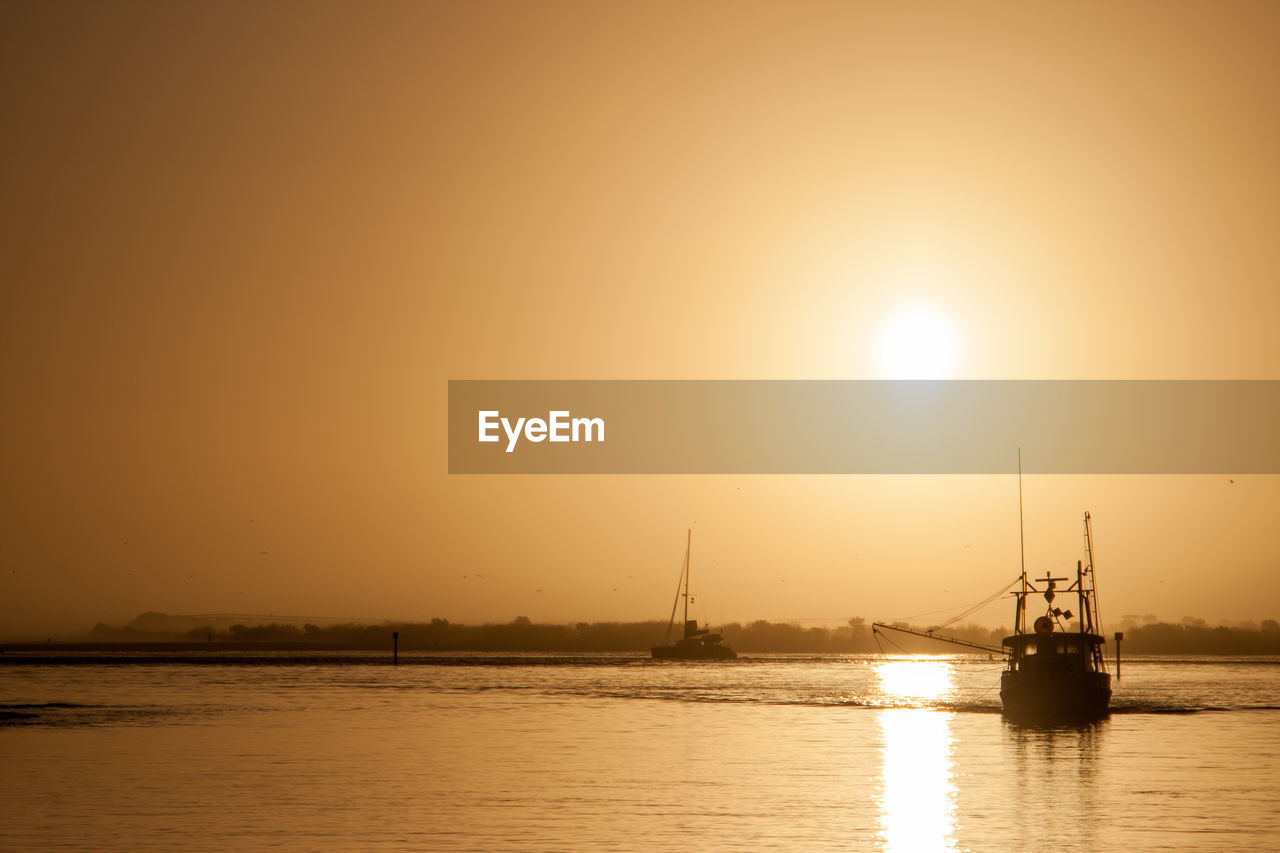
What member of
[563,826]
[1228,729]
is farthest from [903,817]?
[1228,729]

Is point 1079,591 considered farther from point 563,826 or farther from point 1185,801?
point 563,826

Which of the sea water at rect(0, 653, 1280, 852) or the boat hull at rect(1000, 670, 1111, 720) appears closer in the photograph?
the sea water at rect(0, 653, 1280, 852)

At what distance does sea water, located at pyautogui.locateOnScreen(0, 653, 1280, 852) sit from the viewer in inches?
→ 1407

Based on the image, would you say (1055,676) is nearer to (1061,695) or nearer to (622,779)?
(1061,695)

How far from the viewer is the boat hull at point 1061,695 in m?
80.8

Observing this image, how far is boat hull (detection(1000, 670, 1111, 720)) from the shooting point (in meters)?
80.8

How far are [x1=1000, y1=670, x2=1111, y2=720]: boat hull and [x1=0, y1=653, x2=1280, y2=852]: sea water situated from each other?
1.47m

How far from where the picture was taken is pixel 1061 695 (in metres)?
80.9

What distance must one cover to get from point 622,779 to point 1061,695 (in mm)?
40787

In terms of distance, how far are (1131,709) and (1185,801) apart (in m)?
64.1

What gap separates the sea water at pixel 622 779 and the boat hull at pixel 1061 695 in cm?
147

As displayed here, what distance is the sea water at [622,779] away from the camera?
35750 mm

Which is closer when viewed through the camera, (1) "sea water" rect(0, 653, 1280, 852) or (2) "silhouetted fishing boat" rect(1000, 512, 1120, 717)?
(1) "sea water" rect(0, 653, 1280, 852)

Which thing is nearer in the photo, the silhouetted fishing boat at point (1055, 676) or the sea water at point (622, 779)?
the sea water at point (622, 779)
